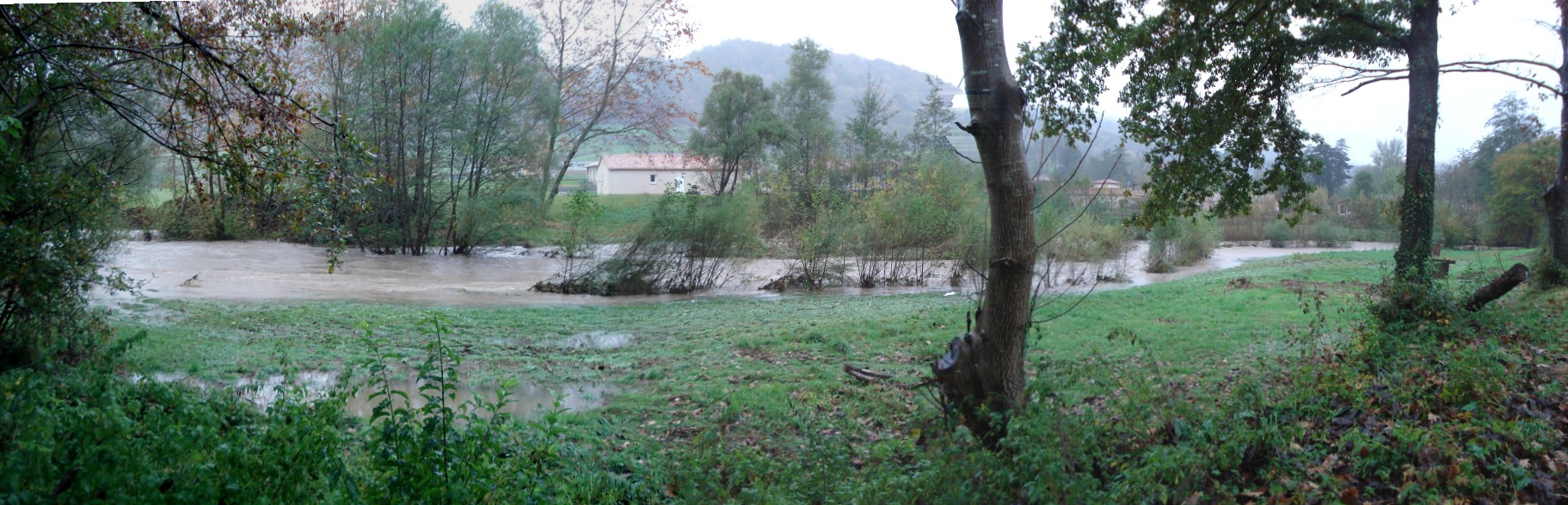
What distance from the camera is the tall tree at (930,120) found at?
76.0 ft

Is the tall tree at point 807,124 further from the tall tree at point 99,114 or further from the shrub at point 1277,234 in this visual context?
the tall tree at point 99,114

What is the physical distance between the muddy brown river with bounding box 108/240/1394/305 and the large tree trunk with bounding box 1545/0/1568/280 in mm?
6095

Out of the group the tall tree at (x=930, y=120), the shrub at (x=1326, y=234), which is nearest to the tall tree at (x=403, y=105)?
the tall tree at (x=930, y=120)

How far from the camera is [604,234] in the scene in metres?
13.3

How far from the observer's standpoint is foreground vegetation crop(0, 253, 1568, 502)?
2316 mm

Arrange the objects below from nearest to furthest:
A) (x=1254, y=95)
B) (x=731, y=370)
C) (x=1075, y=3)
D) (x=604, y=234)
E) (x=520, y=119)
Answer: (x=1075, y=3) → (x=1254, y=95) → (x=731, y=370) → (x=604, y=234) → (x=520, y=119)

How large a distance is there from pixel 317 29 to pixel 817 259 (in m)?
9.28

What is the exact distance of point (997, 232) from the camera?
329 centimetres

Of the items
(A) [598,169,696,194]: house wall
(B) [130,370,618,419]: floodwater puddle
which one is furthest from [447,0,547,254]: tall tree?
(B) [130,370,618,419]: floodwater puddle

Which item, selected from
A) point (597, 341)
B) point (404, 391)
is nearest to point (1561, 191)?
point (597, 341)

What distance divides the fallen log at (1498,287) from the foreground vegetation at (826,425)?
0.23 meters

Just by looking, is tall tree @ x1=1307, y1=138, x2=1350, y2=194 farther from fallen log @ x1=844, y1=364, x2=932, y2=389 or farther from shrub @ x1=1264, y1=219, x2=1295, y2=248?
fallen log @ x1=844, y1=364, x2=932, y2=389

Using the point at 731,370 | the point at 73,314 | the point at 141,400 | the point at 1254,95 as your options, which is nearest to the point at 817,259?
the point at 731,370

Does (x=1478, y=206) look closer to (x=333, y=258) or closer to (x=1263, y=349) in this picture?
(x=1263, y=349)
